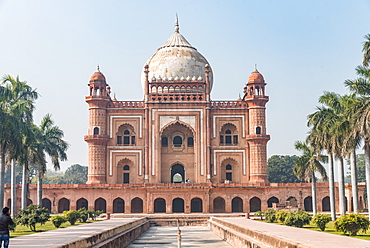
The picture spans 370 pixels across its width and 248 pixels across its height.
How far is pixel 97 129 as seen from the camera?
4222 centimetres

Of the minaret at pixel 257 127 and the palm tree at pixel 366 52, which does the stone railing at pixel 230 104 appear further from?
the palm tree at pixel 366 52

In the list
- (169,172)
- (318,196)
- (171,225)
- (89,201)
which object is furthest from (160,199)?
(318,196)

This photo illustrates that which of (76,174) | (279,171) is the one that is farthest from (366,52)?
(76,174)

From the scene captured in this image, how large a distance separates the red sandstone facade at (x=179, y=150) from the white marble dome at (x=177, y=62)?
194 centimetres

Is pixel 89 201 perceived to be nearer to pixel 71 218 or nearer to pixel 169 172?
pixel 169 172

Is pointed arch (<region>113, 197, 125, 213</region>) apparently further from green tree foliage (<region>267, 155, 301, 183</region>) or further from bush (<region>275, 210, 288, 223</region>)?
green tree foliage (<region>267, 155, 301, 183</region>)

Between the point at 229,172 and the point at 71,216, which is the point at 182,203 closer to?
the point at 229,172

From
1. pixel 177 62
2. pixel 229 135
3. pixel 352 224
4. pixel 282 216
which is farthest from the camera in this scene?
pixel 177 62

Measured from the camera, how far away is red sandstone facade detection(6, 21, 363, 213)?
131 ft

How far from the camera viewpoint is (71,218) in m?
25.6

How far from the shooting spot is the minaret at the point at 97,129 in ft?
136

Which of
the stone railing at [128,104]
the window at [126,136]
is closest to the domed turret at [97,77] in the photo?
the stone railing at [128,104]

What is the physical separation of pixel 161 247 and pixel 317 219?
21.0 ft

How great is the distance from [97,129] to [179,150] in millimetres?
6959
